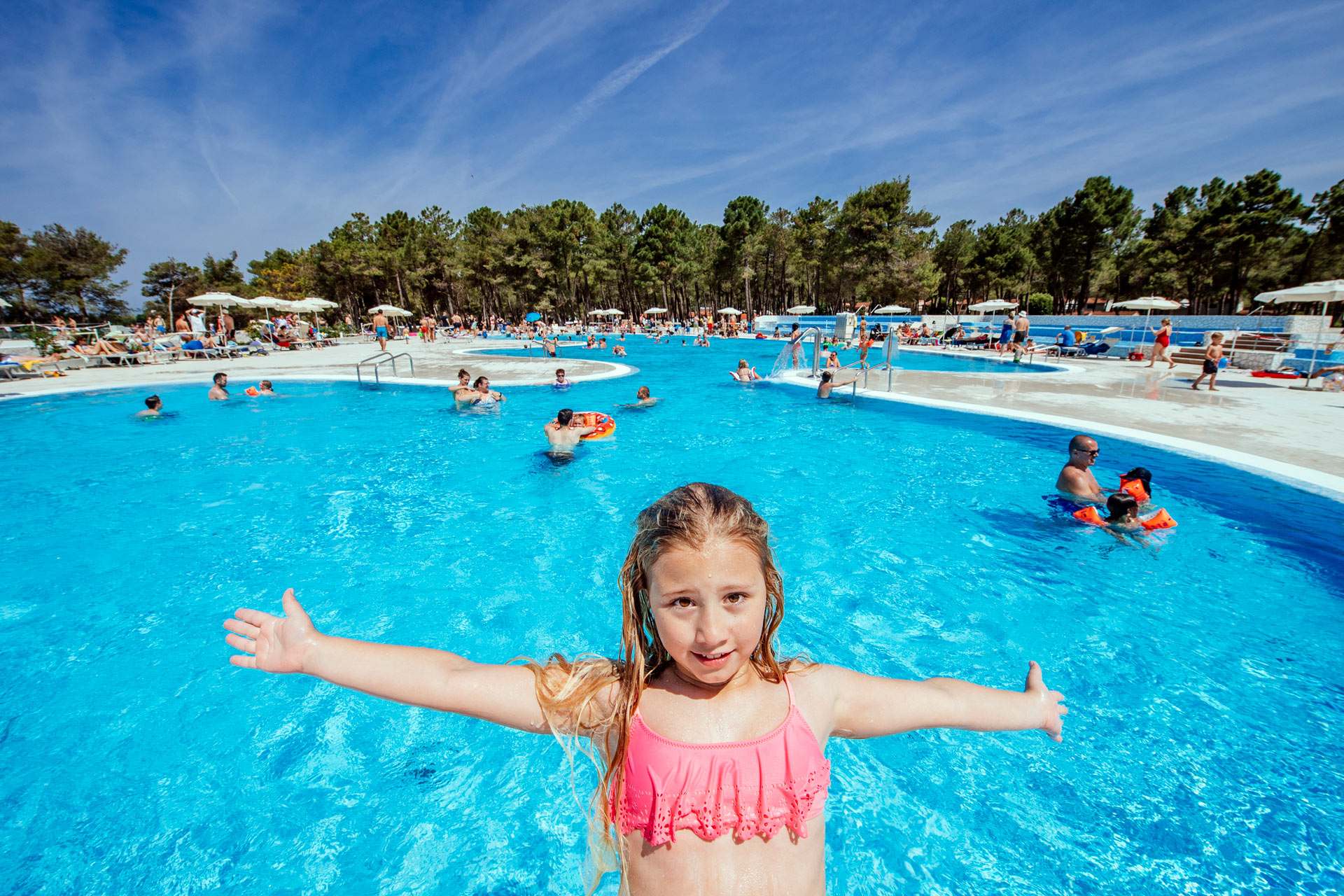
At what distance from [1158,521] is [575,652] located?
699 centimetres

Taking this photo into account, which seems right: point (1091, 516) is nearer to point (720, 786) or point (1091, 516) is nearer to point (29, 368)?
point (720, 786)

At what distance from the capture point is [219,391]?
48.1ft

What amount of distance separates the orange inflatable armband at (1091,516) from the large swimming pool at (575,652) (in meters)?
0.13

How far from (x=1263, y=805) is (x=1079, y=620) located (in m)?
1.96

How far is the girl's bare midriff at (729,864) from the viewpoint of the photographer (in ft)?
4.74

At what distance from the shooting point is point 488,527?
24.7 feet

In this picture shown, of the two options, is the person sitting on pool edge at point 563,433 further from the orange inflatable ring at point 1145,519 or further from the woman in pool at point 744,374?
the woman in pool at point 744,374

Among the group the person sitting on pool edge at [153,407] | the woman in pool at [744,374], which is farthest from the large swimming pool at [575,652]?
the woman in pool at [744,374]

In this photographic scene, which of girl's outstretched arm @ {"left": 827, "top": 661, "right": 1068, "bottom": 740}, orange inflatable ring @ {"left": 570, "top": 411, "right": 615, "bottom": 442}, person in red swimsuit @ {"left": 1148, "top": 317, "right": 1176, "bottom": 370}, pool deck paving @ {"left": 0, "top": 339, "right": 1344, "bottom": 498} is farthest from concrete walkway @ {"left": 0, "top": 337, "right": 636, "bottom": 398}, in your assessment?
person in red swimsuit @ {"left": 1148, "top": 317, "right": 1176, "bottom": 370}

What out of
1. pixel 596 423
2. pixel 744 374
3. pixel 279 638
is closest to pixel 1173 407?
pixel 744 374

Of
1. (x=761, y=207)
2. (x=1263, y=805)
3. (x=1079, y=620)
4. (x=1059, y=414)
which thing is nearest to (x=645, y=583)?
(x=1263, y=805)

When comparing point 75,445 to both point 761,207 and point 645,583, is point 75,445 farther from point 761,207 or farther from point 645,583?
point 761,207

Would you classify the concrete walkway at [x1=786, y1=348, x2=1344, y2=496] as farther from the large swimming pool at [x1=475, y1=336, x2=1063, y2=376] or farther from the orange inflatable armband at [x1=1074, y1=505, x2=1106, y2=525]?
the orange inflatable armband at [x1=1074, y1=505, x2=1106, y2=525]

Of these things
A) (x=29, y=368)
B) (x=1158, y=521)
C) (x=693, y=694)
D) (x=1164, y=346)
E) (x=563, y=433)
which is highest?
(x=29, y=368)
